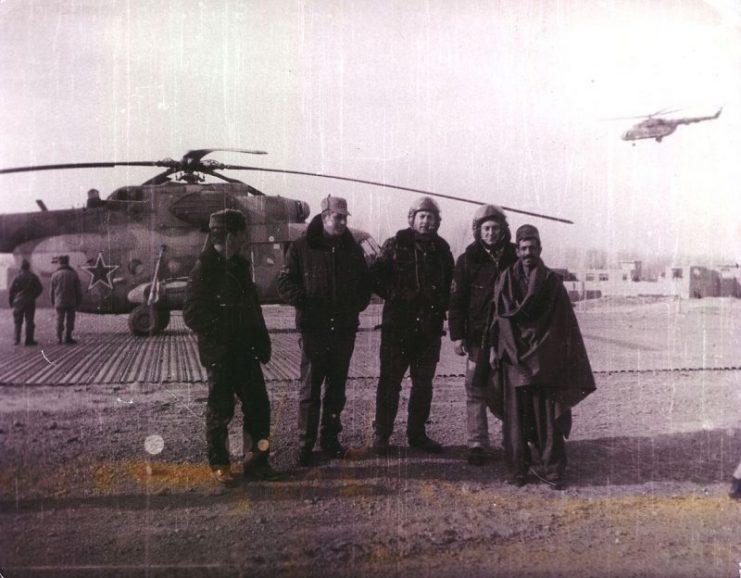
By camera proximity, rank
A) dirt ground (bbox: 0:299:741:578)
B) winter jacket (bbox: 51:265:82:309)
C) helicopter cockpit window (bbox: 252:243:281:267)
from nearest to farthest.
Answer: dirt ground (bbox: 0:299:741:578), winter jacket (bbox: 51:265:82:309), helicopter cockpit window (bbox: 252:243:281:267)

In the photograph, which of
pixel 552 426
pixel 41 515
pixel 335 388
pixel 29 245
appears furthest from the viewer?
pixel 29 245

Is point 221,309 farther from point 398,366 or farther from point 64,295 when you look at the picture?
point 64,295

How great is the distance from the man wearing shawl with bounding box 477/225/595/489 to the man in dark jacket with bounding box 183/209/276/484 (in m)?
1.59

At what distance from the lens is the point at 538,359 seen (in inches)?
151

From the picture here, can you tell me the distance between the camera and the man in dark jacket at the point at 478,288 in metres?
4.08

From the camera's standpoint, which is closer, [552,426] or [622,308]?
[552,426]

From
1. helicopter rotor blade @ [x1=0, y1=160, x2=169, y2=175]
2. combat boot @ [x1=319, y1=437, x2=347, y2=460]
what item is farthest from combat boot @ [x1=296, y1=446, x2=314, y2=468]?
helicopter rotor blade @ [x1=0, y1=160, x2=169, y2=175]

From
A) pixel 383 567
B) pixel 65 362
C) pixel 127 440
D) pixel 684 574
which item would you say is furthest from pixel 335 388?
pixel 65 362

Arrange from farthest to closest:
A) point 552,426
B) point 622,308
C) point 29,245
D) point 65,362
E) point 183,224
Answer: point 622,308
point 183,224
point 29,245
point 65,362
point 552,426

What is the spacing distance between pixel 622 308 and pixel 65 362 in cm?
1119

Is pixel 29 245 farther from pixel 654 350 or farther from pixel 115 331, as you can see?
pixel 654 350

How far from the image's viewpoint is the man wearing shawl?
12.6ft

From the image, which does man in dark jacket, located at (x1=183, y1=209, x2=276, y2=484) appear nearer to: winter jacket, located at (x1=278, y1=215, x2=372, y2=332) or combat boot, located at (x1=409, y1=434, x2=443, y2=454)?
winter jacket, located at (x1=278, y1=215, x2=372, y2=332)

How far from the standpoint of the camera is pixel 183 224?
27.3ft
